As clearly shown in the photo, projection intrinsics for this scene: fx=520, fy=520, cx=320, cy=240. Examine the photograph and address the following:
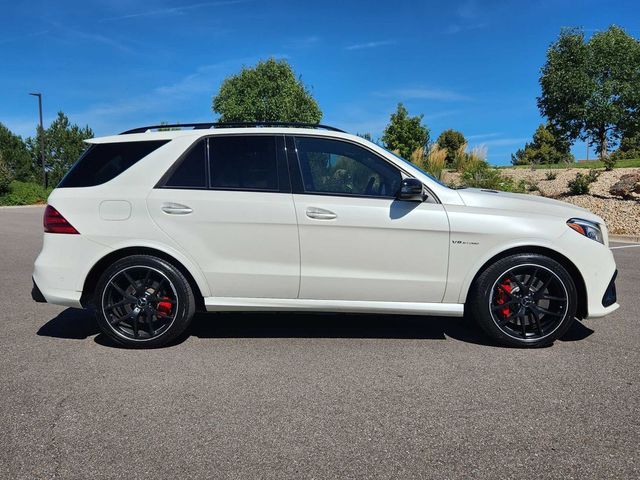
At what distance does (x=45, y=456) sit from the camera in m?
2.58

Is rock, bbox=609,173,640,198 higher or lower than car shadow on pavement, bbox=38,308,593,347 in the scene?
higher

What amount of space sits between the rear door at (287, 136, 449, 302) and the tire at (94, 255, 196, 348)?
39.5 inches

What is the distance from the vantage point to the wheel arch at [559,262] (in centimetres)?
415

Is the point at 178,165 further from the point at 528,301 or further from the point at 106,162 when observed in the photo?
the point at 528,301

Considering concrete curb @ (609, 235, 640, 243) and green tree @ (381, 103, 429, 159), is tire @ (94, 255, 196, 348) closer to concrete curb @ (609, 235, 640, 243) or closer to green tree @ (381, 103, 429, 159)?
concrete curb @ (609, 235, 640, 243)

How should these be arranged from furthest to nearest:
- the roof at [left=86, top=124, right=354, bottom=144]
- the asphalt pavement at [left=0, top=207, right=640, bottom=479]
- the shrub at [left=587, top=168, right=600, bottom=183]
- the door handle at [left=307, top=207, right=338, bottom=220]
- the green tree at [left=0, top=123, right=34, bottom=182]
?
the green tree at [left=0, top=123, right=34, bottom=182], the shrub at [left=587, top=168, right=600, bottom=183], the roof at [left=86, top=124, right=354, bottom=144], the door handle at [left=307, top=207, right=338, bottom=220], the asphalt pavement at [left=0, top=207, right=640, bottom=479]

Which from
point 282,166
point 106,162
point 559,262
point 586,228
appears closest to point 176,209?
point 106,162

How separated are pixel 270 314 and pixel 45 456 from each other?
9.54 ft

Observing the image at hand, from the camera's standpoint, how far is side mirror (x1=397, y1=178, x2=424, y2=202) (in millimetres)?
4012

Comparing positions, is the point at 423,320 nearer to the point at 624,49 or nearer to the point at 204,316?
the point at 204,316

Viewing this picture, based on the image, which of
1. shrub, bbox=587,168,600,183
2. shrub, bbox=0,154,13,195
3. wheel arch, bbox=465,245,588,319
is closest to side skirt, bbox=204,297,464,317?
wheel arch, bbox=465,245,588,319

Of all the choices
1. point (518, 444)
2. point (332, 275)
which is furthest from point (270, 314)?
point (518, 444)

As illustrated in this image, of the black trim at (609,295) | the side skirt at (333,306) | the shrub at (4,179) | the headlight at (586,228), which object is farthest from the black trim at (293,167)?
the shrub at (4,179)

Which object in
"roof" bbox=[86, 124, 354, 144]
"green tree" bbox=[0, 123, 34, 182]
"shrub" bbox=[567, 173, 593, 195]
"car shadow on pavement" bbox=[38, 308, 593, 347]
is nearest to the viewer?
"roof" bbox=[86, 124, 354, 144]
